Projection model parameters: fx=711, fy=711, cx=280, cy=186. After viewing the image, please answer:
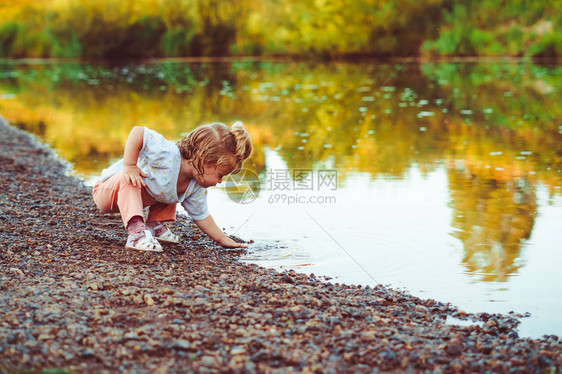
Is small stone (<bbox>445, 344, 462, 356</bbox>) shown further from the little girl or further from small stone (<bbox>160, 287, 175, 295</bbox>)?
the little girl

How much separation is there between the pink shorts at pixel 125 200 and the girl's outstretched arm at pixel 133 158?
8 centimetres

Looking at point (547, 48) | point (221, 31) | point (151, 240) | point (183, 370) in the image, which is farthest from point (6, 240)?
point (221, 31)

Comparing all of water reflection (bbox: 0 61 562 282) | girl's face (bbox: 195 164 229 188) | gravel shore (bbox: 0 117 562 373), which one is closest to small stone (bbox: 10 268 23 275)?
gravel shore (bbox: 0 117 562 373)

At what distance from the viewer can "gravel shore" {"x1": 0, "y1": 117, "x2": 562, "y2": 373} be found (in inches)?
133

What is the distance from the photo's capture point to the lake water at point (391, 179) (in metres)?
5.47

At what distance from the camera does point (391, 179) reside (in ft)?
28.7

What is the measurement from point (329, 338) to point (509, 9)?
40.7 meters

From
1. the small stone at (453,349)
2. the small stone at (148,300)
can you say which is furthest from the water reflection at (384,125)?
the small stone at (148,300)

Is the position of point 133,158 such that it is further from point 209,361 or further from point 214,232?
point 209,361

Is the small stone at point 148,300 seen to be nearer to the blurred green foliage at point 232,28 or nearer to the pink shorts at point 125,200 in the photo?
the pink shorts at point 125,200

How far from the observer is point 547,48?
3903 cm

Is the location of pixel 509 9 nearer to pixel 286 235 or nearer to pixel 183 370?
pixel 286 235

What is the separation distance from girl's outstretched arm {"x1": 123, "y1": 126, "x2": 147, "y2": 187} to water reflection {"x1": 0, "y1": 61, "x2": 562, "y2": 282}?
2633mm

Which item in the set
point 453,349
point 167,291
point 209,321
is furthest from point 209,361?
point 453,349
